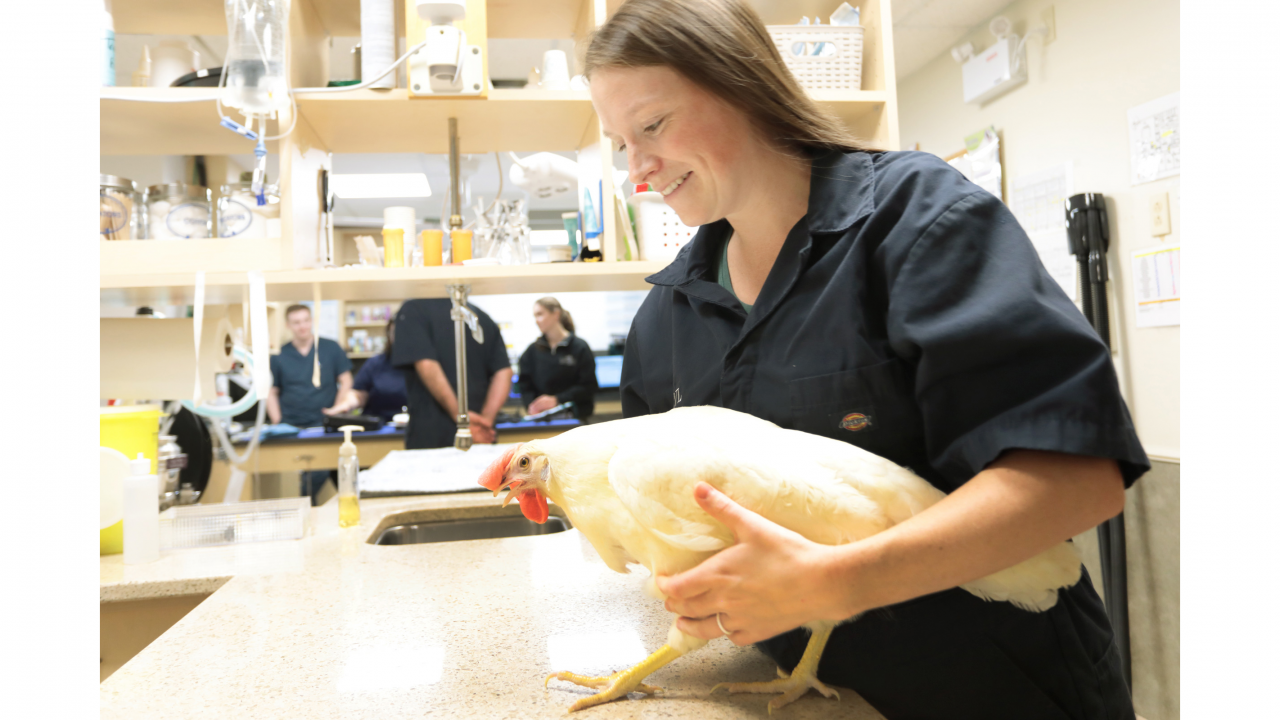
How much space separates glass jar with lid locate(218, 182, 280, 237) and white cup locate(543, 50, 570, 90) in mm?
734

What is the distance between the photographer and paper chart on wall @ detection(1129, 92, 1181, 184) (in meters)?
2.26

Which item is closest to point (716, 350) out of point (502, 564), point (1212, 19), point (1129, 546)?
point (502, 564)

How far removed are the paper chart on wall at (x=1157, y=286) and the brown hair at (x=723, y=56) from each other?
83.8 inches

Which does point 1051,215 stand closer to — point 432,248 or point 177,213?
point 432,248

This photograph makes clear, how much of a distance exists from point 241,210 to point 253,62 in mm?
346

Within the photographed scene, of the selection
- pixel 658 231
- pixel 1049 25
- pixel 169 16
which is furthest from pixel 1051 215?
pixel 169 16

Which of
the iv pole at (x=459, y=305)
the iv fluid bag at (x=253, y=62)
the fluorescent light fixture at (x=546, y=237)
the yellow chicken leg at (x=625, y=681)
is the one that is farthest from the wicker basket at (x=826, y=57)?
the fluorescent light fixture at (x=546, y=237)

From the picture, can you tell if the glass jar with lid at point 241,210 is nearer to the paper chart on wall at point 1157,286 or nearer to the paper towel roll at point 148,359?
the paper towel roll at point 148,359

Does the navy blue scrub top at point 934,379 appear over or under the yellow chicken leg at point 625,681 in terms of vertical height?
over

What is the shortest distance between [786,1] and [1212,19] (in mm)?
1032

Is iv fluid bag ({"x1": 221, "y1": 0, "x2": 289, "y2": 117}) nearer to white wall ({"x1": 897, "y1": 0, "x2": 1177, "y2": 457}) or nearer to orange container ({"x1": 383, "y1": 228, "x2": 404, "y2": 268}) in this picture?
orange container ({"x1": 383, "y1": 228, "x2": 404, "y2": 268})

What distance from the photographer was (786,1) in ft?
6.41

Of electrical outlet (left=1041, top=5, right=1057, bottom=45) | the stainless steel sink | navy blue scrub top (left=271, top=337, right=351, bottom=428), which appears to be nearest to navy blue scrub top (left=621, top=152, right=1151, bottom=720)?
the stainless steel sink

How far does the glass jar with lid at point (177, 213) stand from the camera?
169cm
